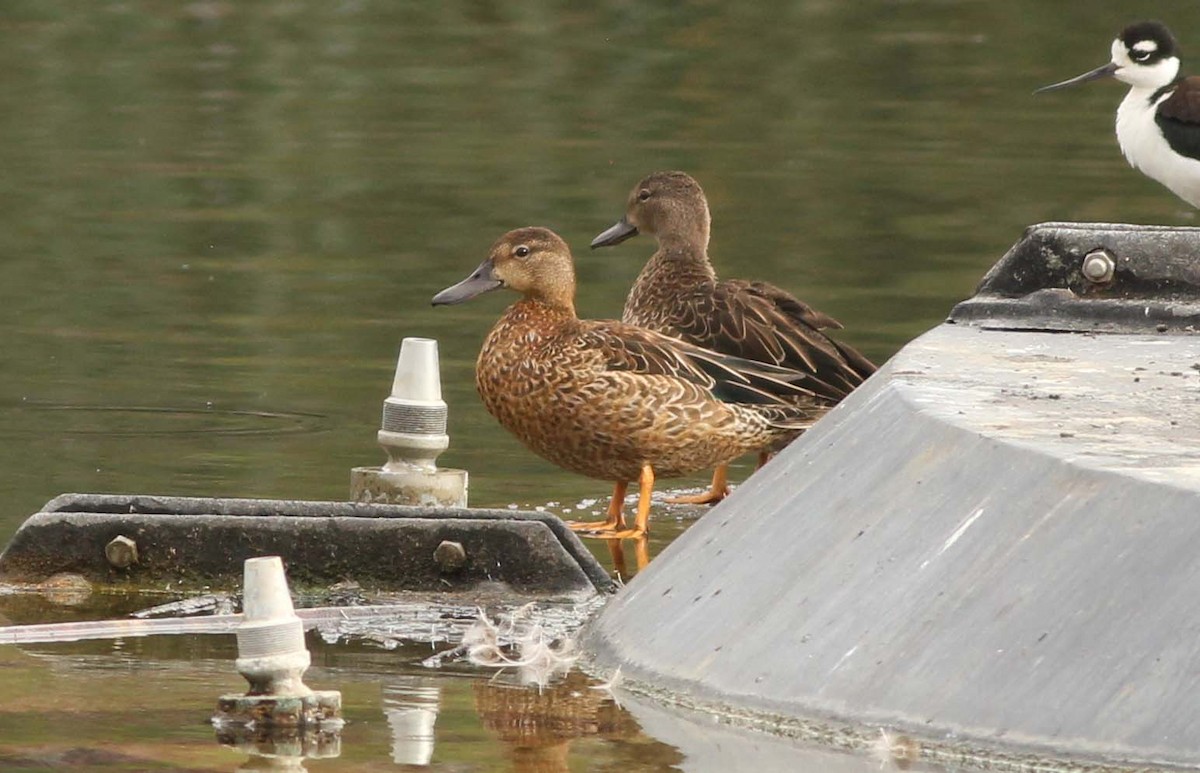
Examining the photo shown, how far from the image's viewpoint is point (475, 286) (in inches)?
363

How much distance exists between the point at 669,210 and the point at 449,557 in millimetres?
Result: 4471

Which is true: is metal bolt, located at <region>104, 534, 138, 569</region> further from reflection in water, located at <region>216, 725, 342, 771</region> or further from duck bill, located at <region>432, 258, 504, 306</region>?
duck bill, located at <region>432, 258, 504, 306</region>

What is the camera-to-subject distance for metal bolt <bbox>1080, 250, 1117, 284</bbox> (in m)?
6.52

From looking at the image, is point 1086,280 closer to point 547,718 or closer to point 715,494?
point 547,718

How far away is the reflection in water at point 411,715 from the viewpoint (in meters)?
4.88

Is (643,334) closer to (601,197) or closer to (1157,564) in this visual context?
(1157,564)

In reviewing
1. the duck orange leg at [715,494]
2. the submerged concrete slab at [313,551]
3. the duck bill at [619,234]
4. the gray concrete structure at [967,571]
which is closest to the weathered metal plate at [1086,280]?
the gray concrete structure at [967,571]

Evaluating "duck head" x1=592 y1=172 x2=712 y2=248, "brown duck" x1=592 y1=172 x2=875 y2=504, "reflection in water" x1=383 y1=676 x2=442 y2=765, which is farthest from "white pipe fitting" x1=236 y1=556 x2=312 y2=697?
"duck head" x1=592 y1=172 x2=712 y2=248

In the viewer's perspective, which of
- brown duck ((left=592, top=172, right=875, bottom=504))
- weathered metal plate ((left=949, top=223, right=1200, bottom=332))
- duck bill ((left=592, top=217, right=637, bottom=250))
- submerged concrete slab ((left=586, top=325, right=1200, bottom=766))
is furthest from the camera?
duck bill ((left=592, top=217, right=637, bottom=250))

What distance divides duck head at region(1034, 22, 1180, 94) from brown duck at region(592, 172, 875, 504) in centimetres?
462

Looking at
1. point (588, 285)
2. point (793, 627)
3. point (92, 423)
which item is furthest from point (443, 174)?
point (793, 627)

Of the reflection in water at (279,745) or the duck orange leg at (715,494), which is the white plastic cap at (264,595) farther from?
the duck orange leg at (715,494)

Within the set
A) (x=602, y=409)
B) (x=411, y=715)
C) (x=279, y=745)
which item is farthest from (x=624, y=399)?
(x=279, y=745)

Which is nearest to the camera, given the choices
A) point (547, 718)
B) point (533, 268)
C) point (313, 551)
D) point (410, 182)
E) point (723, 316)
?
point (547, 718)
